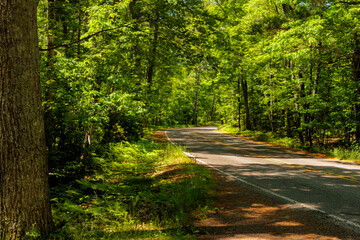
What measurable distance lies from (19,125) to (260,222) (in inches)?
176

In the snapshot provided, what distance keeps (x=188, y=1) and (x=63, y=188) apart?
7510 millimetres

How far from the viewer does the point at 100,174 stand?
302 inches

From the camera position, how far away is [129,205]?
205 inches

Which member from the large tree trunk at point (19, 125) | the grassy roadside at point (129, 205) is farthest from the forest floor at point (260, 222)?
the large tree trunk at point (19, 125)

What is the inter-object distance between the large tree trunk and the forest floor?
9.10 ft

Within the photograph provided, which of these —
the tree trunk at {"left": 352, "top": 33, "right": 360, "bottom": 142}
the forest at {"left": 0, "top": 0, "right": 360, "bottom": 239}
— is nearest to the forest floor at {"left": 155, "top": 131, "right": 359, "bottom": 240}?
the forest at {"left": 0, "top": 0, "right": 360, "bottom": 239}

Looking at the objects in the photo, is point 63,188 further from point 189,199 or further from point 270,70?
point 270,70

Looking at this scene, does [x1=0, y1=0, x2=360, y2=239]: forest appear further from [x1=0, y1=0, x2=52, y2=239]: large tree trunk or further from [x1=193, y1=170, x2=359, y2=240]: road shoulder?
[x1=193, y1=170, x2=359, y2=240]: road shoulder

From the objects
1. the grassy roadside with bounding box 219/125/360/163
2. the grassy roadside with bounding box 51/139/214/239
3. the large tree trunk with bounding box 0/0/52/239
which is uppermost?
the large tree trunk with bounding box 0/0/52/239

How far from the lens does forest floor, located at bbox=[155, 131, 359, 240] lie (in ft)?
13.5

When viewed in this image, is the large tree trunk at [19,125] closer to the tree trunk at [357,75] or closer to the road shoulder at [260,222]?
the road shoulder at [260,222]

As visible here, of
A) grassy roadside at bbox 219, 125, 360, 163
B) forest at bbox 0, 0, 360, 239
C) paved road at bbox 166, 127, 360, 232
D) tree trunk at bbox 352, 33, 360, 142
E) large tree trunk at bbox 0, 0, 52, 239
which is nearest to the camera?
large tree trunk at bbox 0, 0, 52, 239

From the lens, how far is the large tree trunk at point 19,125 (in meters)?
3.19

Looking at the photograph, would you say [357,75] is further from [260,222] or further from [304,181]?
[260,222]
